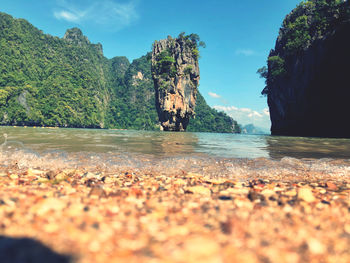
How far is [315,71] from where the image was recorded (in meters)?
32.5

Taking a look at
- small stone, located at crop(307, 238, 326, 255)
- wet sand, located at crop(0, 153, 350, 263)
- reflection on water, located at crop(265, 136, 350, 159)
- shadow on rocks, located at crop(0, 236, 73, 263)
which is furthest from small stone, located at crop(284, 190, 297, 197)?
reflection on water, located at crop(265, 136, 350, 159)

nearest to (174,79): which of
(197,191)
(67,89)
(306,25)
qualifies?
(306,25)

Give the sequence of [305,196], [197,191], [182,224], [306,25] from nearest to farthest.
Answer: [182,224]
[305,196]
[197,191]
[306,25]

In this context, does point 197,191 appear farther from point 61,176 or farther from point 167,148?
point 167,148

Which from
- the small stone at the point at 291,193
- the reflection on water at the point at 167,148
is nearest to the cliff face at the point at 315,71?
the reflection on water at the point at 167,148

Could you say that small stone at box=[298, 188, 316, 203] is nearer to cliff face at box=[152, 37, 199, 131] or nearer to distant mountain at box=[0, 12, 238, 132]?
cliff face at box=[152, 37, 199, 131]

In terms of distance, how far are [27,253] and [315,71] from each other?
4089 centimetres

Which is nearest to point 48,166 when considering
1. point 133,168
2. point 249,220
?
point 133,168

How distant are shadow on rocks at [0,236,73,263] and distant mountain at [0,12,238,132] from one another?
9243 centimetres

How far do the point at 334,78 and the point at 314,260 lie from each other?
3818 cm

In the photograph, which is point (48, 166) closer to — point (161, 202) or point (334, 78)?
point (161, 202)

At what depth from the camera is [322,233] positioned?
1.72 m

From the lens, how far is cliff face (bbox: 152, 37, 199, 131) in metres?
60.1

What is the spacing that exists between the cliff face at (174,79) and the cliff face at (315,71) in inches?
1038
